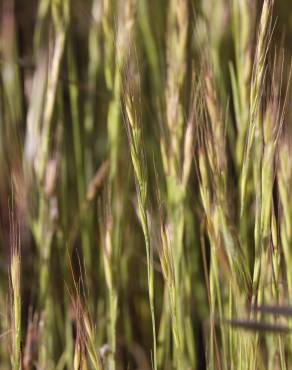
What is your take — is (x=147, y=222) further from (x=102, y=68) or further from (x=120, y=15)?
(x=102, y=68)

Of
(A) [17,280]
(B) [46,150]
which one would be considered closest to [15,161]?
(B) [46,150]

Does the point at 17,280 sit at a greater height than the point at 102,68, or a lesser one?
lesser

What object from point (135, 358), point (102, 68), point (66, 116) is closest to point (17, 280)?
point (135, 358)

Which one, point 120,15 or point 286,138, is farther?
point 120,15

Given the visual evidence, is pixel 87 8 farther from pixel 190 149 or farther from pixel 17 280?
pixel 17 280

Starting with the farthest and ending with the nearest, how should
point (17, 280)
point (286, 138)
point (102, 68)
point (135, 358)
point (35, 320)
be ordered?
point (102, 68) < point (135, 358) < point (35, 320) < point (286, 138) < point (17, 280)

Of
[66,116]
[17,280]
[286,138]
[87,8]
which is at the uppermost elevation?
[87,8]

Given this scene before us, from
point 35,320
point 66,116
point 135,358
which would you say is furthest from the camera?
point 66,116
